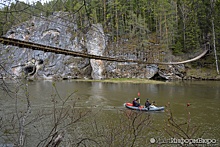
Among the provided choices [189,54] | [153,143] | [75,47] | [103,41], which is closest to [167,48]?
[189,54]

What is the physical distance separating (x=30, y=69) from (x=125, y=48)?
2289 cm

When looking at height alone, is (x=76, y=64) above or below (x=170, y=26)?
below

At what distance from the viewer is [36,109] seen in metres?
13.3

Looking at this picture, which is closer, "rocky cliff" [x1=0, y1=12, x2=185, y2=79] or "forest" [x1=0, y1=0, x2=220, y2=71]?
"forest" [x1=0, y1=0, x2=220, y2=71]

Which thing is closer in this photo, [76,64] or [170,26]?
[170,26]

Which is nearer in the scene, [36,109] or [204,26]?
[36,109]

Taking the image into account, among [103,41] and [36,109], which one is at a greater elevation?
[103,41]

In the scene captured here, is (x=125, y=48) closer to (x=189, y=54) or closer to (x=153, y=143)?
(x=189, y=54)

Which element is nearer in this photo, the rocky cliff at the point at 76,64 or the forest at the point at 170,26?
the forest at the point at 170,26

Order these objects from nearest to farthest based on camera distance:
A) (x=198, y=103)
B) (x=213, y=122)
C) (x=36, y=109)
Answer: (x=213, y=122)
(x=36, y=109)
(x=198, y=103)

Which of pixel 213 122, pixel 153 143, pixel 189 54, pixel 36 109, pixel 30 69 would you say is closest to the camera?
pixel 153 143

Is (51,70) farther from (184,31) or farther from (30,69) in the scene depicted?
(184,31)

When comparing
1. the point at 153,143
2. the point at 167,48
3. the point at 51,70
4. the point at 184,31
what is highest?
the point at 184,31

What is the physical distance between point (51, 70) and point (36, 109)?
105 ft
